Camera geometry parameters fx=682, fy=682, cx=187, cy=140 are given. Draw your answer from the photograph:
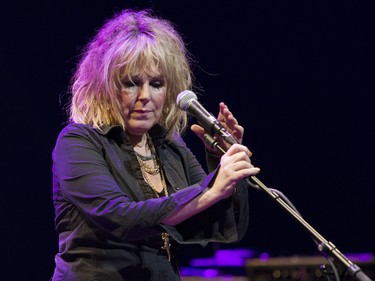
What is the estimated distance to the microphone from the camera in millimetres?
2002

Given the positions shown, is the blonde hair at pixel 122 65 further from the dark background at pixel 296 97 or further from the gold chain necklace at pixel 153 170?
the dark background at pixel 296 97

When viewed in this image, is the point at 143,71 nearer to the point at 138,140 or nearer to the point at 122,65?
the point at 122,65

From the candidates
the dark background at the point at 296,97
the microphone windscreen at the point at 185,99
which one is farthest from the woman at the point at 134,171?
the dark background at the point at 296,97

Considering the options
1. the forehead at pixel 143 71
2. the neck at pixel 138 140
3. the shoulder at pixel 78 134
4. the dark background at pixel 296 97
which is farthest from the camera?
the dark background at pixel 296 97

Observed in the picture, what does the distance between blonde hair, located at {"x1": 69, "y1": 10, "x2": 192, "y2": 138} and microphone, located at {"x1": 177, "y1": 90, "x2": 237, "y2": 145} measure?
1.10 feet

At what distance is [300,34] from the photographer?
198 inches

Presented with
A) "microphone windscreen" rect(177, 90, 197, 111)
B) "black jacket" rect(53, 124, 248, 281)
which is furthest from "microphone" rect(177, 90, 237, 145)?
"black jacket" rect(53, 124, 248, 281)

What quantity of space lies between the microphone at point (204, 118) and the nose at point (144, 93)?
0.29 metres

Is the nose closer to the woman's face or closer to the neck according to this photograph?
the woman's face

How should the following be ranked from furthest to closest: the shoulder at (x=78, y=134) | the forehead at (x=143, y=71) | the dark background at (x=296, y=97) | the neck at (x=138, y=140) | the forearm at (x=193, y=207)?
the dark background at (x=296, y=97), the neck at (x=138, y=140), the forehead at (x=143, y=71), the shoulder at (x=78, y=134), the forearm at (x=193, y=207)

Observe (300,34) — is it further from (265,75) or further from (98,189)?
(98,189)

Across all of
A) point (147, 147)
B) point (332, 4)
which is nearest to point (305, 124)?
point (332, 4)

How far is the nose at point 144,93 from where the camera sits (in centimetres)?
237

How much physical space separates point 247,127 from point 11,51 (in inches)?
71.3
